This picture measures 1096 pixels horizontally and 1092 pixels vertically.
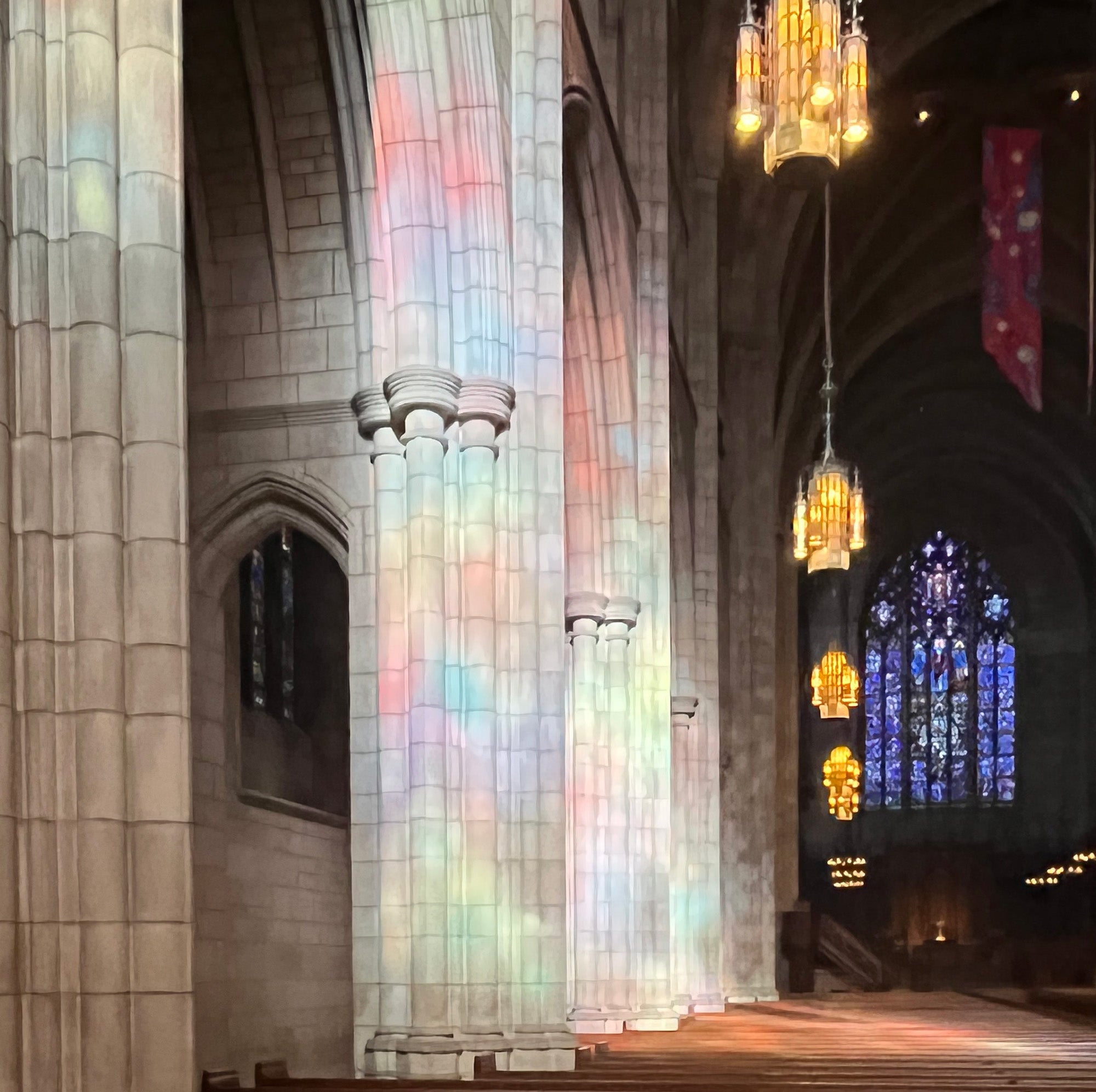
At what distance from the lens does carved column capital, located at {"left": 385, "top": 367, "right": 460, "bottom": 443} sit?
10445 millimetres

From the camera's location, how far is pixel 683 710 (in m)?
19.9

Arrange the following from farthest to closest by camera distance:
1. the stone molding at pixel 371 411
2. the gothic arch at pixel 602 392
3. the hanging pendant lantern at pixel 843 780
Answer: the hanging pendant lantern at pixel 843 780, the gothic arch at pixel 602 392, the stone molding at pixel 371 411

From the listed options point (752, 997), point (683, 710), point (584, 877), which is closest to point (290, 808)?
point (584, 877)

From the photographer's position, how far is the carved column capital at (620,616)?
50.5 ft

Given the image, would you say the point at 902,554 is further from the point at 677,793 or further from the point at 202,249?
the point at 202,249

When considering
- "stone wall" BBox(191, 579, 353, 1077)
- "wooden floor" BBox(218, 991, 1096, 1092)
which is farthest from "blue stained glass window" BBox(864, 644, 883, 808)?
"stone wall" BBox(191, 579, 353, 1077)

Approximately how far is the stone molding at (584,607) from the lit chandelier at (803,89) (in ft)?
15.3

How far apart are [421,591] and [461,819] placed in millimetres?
1465

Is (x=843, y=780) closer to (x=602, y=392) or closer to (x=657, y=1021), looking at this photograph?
(x=657, y=1021)

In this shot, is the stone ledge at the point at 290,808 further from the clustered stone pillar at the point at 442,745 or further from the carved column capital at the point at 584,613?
the clustered stone pillar at the point at 442,745

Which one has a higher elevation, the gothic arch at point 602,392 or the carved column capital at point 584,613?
the gothic arch at point 602,392

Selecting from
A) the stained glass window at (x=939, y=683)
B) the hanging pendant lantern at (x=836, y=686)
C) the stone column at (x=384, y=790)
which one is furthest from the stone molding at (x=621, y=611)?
the stained glass window at (x=939, y=683)

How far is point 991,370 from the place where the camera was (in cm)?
3634

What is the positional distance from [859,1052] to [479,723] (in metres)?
3.78
